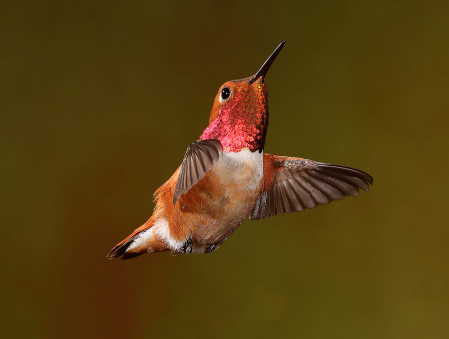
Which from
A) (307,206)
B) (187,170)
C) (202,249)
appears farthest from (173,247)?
(307,206)

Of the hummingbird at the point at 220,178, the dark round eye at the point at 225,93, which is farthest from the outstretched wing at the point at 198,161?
the dark round eye at the point at 225,93

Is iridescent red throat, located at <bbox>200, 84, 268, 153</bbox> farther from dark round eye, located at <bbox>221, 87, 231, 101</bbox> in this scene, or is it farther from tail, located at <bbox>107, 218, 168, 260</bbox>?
tail, located at <bbox>107, 218, 168, 260</bbox>

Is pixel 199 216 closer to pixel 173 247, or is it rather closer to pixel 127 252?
pixel 173 247

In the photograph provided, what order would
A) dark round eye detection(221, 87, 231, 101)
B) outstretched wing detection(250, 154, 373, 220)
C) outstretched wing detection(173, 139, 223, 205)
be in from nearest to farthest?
1. outstretched wing detection(173, 139, 223, 205)
2. dark round eye detection(221, 87, 231, 101)
3. outstretched wing detection(250, 154, 373, 220)

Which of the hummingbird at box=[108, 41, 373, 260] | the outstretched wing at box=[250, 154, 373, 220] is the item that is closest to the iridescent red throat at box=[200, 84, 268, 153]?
the hummingbird at box=[108, 41, 373, 260]

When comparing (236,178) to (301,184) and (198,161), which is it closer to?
(198,161)

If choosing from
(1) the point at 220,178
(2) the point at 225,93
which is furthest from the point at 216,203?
(2) the point at 225,93

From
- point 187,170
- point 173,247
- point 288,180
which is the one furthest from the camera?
point 288,180
